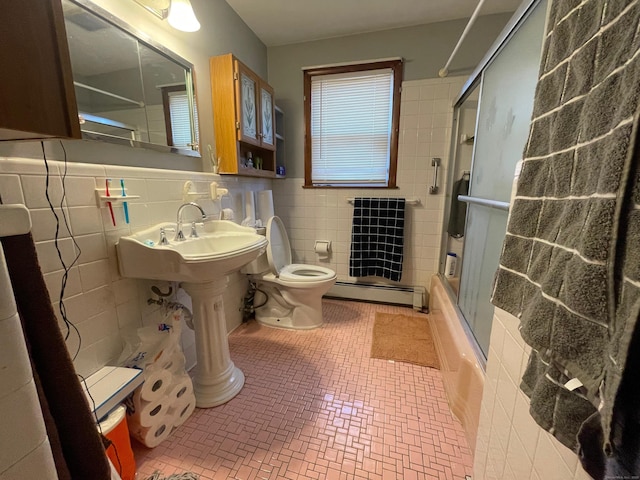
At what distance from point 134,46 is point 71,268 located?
1.02 meters

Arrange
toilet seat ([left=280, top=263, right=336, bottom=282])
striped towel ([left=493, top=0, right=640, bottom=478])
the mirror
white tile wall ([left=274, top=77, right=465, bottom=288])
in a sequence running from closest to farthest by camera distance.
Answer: striped towel ([left=493, top=0, right=640, bottom=478]), the mirror, toilet seat ([left=280, top=263, right=336, bottom=282]), white tile wall ([left=274, top=77, right=465, bottom=288])

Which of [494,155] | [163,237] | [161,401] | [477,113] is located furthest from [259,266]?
[477,113]

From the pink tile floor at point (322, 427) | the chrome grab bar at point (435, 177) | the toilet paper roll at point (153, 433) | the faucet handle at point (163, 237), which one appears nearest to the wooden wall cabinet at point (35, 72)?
the faucet handle at point (163, 237)

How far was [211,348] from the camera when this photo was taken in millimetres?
1375

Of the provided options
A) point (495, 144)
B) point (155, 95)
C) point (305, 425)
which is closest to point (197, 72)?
point (155, 95)

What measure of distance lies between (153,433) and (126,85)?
59.6 inches

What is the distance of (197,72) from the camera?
1.59 m

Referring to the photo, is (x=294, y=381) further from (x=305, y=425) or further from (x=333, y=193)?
(x=333, y=193)

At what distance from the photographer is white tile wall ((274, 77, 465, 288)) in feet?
7.14

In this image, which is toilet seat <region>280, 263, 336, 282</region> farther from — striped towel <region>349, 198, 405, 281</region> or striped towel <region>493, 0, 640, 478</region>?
striped towel <region>493, 0, 640, 478</region>

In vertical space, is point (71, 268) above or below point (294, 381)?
above

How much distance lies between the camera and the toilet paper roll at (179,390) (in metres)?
1.18

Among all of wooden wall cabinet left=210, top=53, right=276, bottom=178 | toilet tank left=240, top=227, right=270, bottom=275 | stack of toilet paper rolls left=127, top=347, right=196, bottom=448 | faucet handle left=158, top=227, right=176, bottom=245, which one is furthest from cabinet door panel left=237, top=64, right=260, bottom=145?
stack of toilet paper rolls left=127, top=347, right=196, bottom=448

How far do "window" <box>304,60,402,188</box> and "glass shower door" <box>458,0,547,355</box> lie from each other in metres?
0.87
